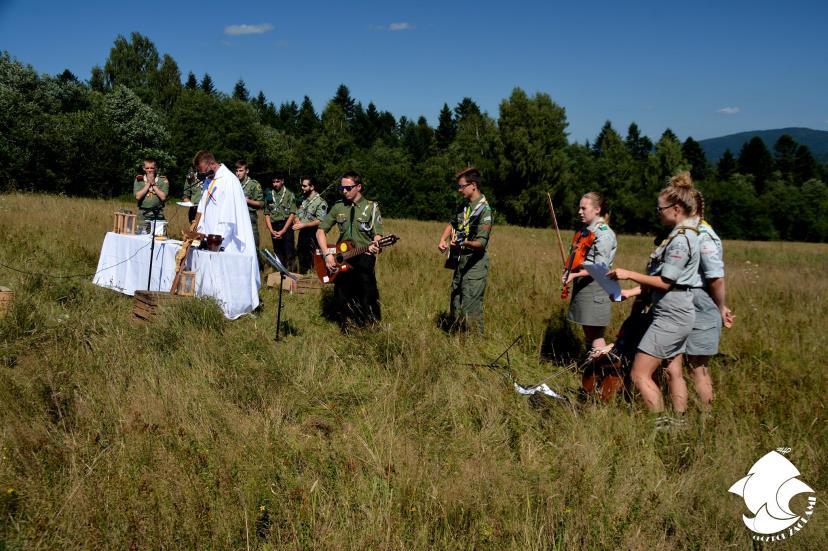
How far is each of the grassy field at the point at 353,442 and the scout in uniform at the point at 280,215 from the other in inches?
158

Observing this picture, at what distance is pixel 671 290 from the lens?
415 cm

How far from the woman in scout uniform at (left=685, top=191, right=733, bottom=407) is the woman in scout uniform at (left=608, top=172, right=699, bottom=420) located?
108 millimetres

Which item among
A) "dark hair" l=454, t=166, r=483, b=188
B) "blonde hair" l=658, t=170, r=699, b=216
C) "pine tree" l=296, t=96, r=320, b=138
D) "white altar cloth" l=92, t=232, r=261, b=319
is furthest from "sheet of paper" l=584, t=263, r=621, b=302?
"pine tree" l=296, t=96, r=320, b=138

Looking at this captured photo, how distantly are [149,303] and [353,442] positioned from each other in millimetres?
3844

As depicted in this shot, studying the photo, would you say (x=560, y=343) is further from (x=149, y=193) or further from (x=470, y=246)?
(x=149, y=193)

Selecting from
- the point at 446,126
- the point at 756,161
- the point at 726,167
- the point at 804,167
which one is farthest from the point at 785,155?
the point at 446,126

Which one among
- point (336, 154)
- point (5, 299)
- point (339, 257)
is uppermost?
point (336, 154)

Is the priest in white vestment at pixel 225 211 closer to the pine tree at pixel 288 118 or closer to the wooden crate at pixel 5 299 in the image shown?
the wooden crate at pixel 5 299

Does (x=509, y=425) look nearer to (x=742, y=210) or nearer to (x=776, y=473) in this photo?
(x=776, y=473)

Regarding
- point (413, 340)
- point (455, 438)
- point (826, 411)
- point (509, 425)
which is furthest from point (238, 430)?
point (826, 411)

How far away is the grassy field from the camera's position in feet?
9.68

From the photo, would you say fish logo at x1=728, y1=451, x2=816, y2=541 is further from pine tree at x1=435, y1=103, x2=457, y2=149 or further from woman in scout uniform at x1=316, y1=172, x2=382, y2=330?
pine tree at x1=435, y1=103, x2=457, y2=149

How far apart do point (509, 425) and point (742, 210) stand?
63865 millimetres

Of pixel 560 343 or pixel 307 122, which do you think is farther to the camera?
pixel 307 122
